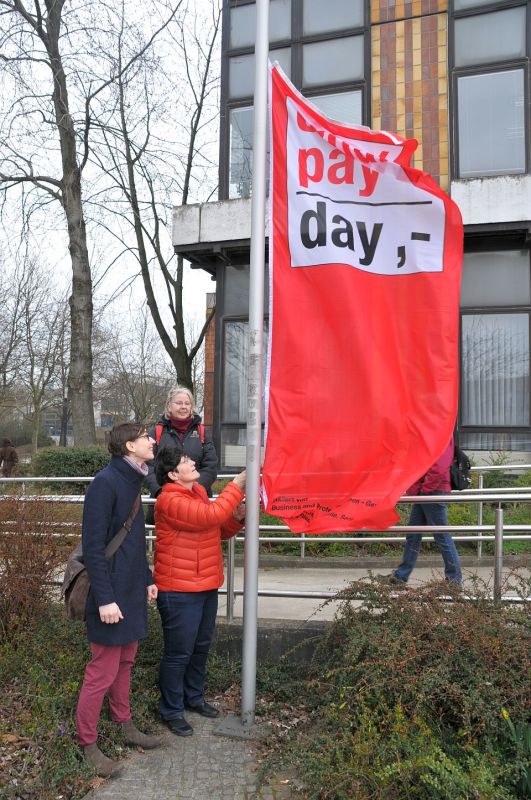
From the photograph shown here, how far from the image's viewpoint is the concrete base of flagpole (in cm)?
390

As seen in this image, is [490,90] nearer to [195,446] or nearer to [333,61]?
[333,61]

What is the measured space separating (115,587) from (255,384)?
4.60 ft

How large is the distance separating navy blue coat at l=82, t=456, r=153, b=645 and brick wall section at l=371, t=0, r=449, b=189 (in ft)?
31.2

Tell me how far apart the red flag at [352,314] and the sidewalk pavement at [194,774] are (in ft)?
4.54

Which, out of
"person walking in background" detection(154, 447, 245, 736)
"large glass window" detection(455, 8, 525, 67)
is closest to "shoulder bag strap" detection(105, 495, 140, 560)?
"person walking in background" detection(154, 447, 245, 736)

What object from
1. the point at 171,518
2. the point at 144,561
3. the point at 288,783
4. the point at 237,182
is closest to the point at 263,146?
the point at 171,518

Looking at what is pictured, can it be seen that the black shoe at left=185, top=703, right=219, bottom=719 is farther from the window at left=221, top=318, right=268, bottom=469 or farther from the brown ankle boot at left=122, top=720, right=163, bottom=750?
the window at left=221, top=318, right=268, bottom=469

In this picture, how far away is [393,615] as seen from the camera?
3.88 metres

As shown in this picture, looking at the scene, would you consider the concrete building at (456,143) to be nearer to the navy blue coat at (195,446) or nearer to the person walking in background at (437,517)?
the person walking in background at (437,517)

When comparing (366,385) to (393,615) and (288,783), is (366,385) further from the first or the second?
(288,783)

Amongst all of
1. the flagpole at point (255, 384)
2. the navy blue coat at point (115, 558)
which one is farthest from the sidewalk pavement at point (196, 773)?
the navy blue coat at point (115, 558)

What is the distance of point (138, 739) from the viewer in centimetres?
378

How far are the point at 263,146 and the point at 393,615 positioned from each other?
9.30ft

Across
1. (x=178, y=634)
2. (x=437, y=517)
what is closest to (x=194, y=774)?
(x=178, y=634)
